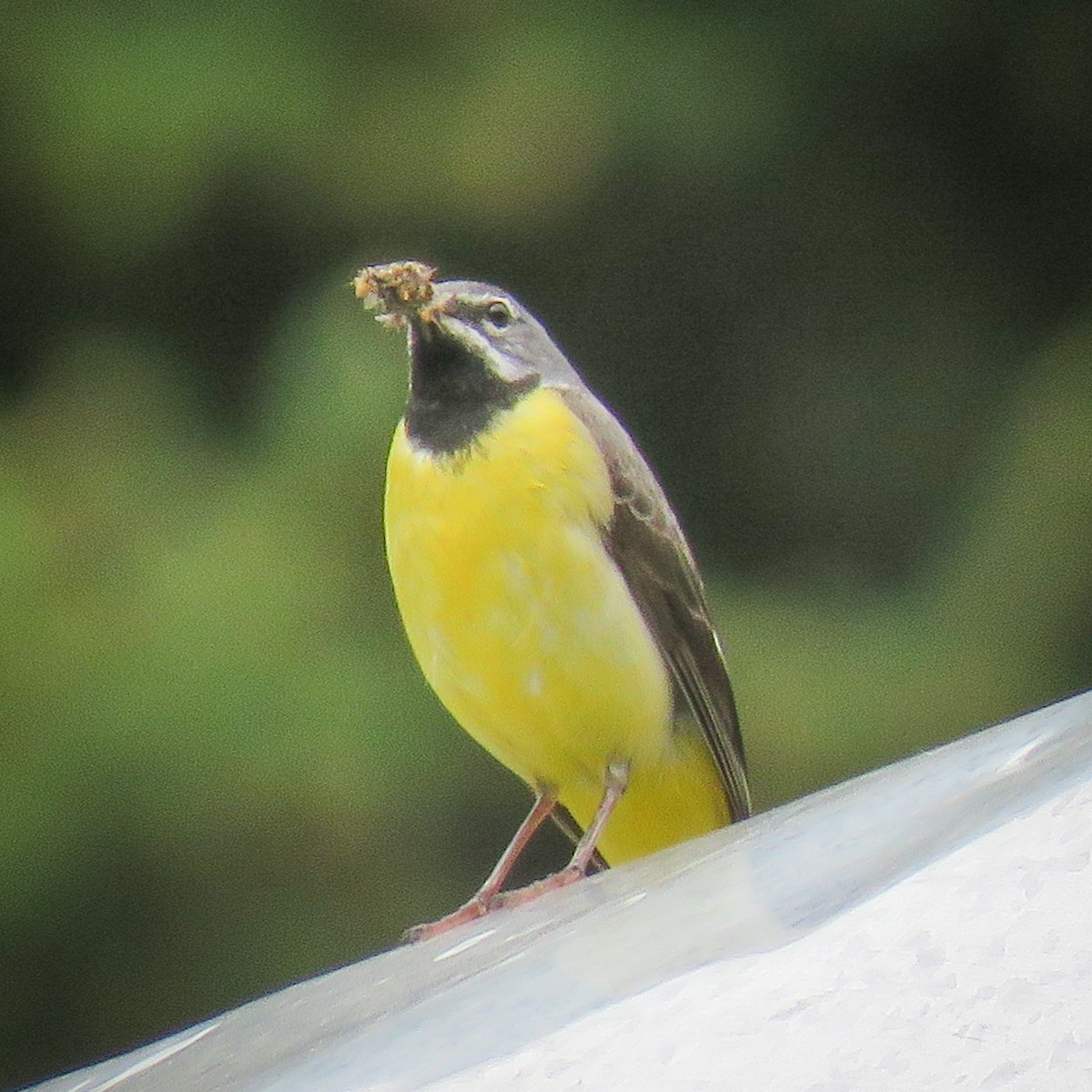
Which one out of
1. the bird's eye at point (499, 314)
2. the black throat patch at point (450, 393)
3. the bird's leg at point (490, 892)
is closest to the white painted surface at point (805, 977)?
the bird's leg at point (490, 892)

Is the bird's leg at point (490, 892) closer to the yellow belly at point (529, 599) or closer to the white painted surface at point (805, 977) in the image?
the yellow belly at point (529, 599)

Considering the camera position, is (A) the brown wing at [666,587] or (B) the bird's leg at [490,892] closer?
(B) the bird's leg at [490,892]

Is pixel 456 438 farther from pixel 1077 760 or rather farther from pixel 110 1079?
pixel 1077 760

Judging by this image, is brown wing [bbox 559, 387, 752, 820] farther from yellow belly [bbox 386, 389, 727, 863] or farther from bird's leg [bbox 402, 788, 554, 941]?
bird's leg [bbox 402, 788, 554, 941]

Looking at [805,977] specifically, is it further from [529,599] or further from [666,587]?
[666,587]

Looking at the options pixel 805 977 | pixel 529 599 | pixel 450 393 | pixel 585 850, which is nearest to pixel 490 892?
pixel 585 850

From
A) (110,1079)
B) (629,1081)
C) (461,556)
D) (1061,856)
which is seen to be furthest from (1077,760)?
(461,556)

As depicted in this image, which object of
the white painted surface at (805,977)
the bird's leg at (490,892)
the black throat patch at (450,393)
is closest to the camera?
the white painted surface at (805,977)
